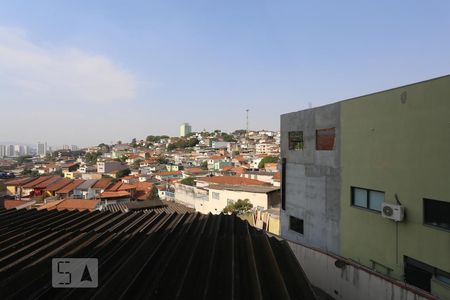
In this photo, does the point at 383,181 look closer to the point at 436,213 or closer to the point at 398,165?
the point at 398,165

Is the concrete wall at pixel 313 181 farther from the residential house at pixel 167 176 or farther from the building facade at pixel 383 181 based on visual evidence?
the residential house at pixel 167 176

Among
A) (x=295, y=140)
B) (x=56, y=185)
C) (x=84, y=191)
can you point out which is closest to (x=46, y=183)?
(x=56, y=185)

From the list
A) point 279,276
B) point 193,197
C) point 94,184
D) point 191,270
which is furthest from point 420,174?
point 94,184

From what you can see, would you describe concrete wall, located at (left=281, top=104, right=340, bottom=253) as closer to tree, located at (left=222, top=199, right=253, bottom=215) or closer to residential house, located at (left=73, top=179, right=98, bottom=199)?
tree, located at (left=222, top=199, right=253, bottom=215)

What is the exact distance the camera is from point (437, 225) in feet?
26.7

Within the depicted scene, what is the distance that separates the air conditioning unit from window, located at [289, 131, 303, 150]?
5.49 meters

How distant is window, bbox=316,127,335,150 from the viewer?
12180mm

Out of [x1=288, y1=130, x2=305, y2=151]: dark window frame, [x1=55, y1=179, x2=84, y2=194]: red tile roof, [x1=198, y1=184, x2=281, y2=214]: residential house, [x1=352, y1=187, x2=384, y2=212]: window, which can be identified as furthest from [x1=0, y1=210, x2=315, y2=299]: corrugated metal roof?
[x1=55, y1=179, x2=84, y2=194]: red tile roof

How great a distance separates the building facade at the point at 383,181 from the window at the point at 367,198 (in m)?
0.03

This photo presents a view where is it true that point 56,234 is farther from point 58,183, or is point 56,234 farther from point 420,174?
point 58,183

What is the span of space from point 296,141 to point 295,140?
0.26 feet

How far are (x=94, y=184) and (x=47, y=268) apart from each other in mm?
60061

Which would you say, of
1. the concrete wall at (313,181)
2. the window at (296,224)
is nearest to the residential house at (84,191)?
the window at (296,224)

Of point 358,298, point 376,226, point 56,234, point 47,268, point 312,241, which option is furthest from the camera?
point 312,241
